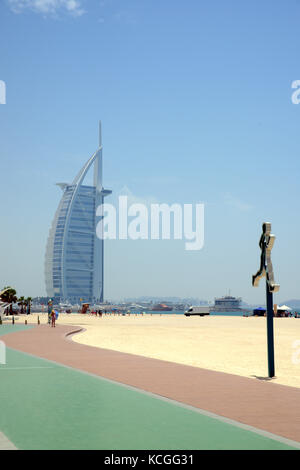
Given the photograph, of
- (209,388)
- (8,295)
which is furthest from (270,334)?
(8,295)

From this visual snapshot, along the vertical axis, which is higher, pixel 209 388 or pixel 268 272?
pixel 268 272

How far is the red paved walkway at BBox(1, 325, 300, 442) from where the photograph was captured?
8.64 m

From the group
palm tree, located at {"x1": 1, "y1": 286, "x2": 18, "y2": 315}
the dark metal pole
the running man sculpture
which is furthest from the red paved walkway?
palm tree, located at {"x1": 1, "y1": 286, "x2": 18, "y2": 315}

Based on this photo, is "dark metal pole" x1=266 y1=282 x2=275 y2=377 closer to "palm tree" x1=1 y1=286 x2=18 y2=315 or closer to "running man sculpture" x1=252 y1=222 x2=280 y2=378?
"running man sculpture" x1=252 y1=222 x2=280 y2=378

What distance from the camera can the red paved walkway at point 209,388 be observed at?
864cm

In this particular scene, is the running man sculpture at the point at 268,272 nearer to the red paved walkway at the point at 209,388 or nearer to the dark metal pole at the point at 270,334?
the dark metal pole at the point at 270,334

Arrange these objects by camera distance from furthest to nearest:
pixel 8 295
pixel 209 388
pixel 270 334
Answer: pixel 8 295 < pixel 270 334 < pixel 209 388

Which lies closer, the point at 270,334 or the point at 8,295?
the point at 270,334

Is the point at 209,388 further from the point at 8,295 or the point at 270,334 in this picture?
the point at 8,295

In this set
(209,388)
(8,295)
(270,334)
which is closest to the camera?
(209,388)

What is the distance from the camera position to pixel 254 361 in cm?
1920

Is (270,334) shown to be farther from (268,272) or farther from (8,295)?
(8,295)

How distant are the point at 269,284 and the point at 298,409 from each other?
239 inches

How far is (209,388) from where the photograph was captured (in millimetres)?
11656
